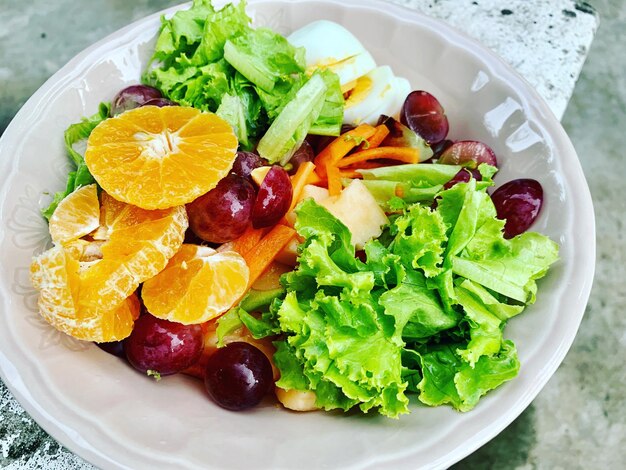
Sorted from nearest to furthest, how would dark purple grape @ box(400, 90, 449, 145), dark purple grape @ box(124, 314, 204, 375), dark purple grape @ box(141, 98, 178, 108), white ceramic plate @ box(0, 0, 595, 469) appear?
white ceramic plate @ box(0, 0, 595, 469) < dark purple grape @ box(124, 314, 204, 375) < dark purple grape @ box(141, 98, 178, 108) < dark purple grape @ box(400, 90, 449, 145)

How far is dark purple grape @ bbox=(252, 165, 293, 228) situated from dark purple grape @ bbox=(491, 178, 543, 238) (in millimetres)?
449

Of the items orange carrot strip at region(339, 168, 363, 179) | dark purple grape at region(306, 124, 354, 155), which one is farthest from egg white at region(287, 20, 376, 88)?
orange carrot strip at region(339, 168, 363, 179)

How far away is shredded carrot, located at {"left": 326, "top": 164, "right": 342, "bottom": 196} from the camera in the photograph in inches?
54.5

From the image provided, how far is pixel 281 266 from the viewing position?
133cm

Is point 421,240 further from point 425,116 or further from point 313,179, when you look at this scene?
point 425,116

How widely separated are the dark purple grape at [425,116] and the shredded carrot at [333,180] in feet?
0.74

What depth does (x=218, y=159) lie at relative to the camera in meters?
1.20

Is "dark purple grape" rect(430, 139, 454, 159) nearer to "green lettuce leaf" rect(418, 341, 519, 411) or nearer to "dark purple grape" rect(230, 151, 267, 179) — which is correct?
"dark purple grape" rect(230, 151, 267, 179)

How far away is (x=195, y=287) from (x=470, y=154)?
0.70m

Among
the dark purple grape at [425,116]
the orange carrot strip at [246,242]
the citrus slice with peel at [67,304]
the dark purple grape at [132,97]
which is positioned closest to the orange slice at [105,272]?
the citrus slice with peel at [67,304]

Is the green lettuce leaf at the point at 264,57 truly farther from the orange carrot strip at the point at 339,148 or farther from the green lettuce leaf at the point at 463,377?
the green lettuce leaf at the point at 463,377

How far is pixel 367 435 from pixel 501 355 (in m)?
0.27

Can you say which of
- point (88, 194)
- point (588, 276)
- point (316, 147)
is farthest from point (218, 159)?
point (588, 276)

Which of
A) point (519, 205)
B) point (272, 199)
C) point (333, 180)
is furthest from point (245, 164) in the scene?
point (519, 205)
